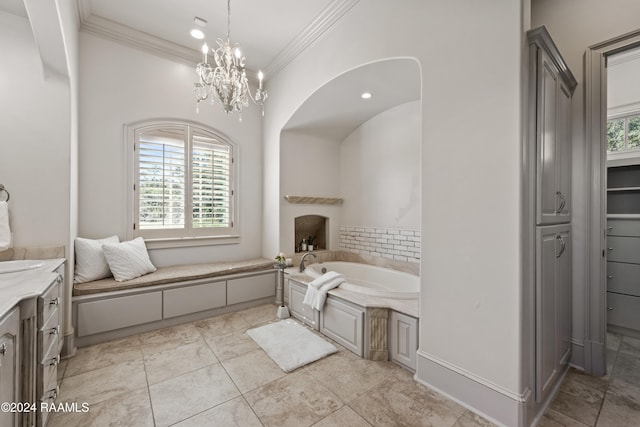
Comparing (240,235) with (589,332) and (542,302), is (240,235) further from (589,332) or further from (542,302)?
(589,332)

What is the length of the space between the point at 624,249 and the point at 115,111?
581cm

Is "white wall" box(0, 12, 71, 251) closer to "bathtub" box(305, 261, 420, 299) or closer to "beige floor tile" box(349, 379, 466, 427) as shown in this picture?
"bathtub" box(305, 261, 420, 299)

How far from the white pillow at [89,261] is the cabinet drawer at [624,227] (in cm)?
541

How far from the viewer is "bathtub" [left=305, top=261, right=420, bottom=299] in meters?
3.16

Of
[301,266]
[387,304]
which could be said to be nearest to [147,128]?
[301,266]

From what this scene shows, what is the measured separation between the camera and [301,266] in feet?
11.5

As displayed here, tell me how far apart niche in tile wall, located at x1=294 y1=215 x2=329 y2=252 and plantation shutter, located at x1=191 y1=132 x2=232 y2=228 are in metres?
1.06

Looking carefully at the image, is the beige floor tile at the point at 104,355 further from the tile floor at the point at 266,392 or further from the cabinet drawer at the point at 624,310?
the cabinet drawer at the point at 624,310

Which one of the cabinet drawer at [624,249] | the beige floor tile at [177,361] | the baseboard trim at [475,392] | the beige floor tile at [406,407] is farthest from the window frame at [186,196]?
the cabinet drawer at [624,249]

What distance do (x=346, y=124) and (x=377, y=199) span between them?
122 cm

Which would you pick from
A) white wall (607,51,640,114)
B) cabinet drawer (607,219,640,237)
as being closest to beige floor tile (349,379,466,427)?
cabinet drawer (607,219,640,237)

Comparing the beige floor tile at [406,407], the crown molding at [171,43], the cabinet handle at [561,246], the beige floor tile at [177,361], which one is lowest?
the beige floor tile at [177,361]

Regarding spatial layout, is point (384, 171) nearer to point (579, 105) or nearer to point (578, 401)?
point (579, 105)

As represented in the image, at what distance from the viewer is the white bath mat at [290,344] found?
2.28 meters
